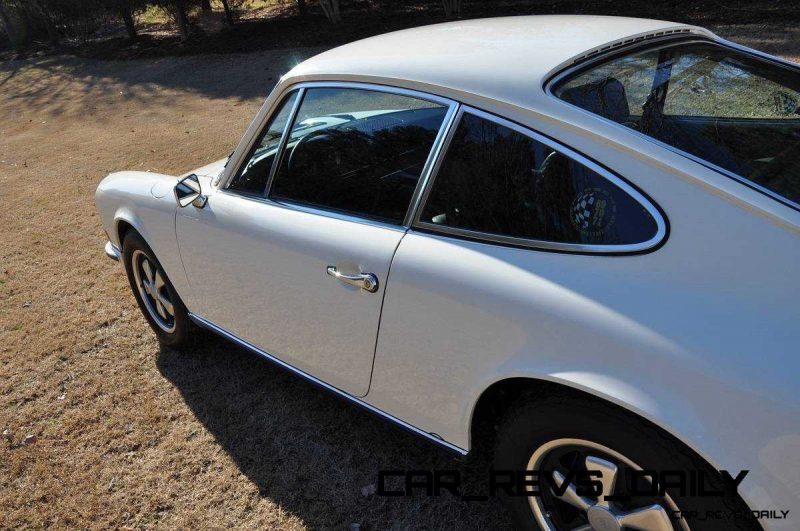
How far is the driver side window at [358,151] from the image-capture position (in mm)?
2152

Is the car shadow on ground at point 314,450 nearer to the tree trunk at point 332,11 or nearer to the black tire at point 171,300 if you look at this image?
the black tire at point 171,300

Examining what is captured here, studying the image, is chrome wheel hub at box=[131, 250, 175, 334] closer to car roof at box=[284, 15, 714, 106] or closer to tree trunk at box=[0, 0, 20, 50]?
car roof at box=[284, 15, 714, 106]

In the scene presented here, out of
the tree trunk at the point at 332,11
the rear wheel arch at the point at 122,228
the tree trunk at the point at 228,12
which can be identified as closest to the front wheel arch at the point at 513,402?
the rear wheel arch at the point at 122,228

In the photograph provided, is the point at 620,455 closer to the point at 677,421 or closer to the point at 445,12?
the point at 677,421

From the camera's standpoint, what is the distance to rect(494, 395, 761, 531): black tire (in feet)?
4.85

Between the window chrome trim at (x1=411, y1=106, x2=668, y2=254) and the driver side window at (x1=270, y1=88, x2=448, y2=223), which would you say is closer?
the window chrome trim at (x1=411, y1=106, x2=668, y2=254)

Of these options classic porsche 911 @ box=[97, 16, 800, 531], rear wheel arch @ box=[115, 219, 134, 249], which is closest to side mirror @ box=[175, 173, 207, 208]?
classic porsche 911 @ box=[97, 16, 800, 531]

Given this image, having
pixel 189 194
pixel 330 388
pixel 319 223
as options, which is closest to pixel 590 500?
pixel 330 388

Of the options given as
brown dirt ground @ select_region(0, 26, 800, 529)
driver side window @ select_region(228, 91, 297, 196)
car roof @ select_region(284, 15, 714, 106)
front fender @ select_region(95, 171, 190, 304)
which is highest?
car roof @ select_region(284, 15, 714, 106)

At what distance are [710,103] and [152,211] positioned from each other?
262cm

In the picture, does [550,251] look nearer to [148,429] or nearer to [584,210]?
[584,210]

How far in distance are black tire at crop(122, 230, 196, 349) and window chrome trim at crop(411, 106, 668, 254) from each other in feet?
6.17

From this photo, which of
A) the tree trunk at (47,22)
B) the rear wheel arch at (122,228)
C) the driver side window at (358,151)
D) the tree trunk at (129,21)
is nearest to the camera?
the driver side window at (358,151)

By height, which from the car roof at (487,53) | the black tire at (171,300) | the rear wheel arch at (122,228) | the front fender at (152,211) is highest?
the car roof at (487,53)
